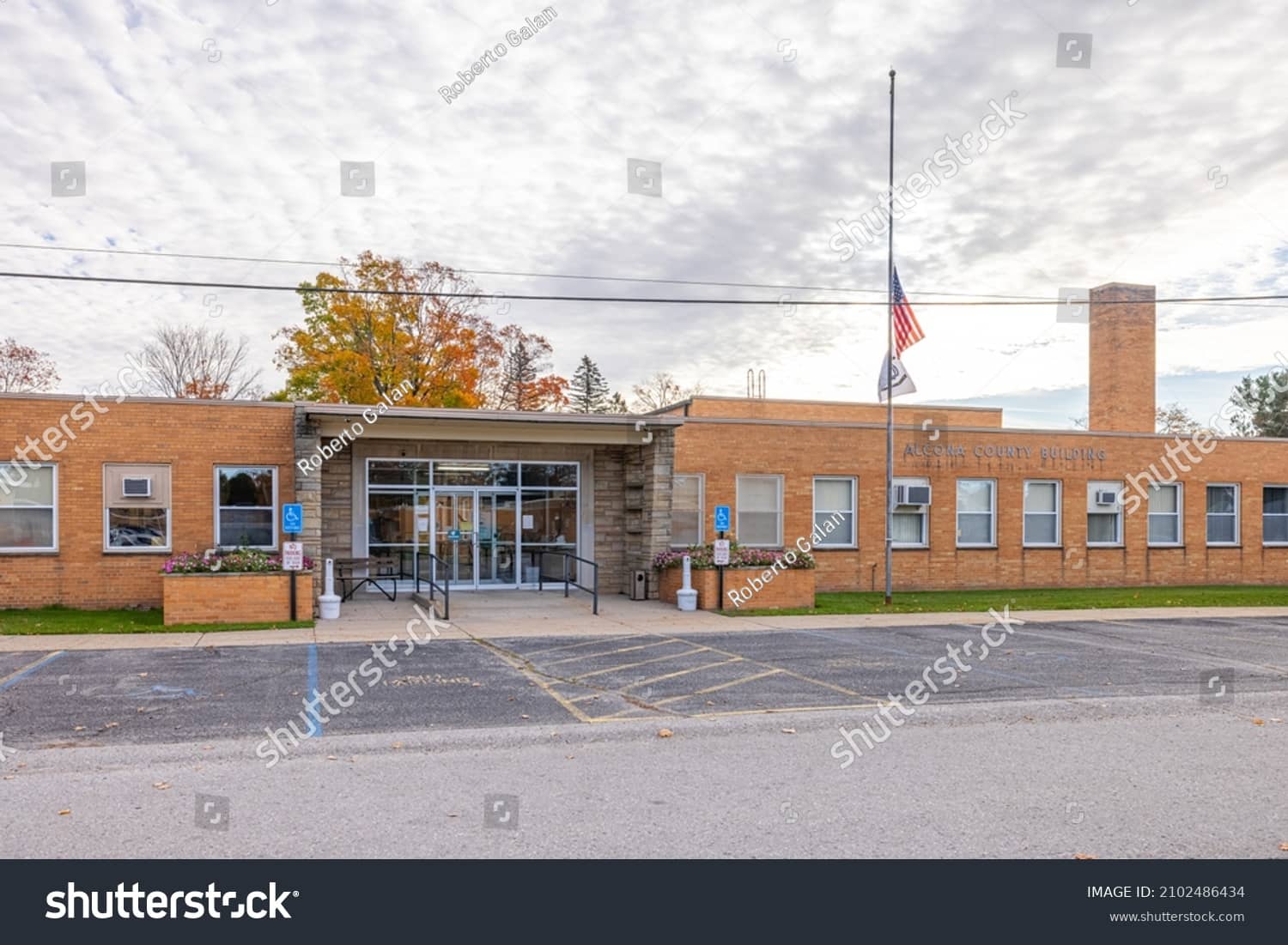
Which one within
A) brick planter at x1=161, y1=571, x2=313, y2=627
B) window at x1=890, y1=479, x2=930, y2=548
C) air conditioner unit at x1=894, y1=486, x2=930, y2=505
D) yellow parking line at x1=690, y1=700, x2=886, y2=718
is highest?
air conditioner unit at x1=894, y1=486, x2=930, y2=505

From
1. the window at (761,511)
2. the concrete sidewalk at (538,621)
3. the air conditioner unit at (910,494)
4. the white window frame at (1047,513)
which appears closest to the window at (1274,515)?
the white window frame at (1047,513)

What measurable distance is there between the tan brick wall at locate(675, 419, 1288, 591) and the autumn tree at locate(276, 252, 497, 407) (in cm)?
1586

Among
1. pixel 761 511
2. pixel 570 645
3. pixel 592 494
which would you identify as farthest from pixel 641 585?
pixel 570 645

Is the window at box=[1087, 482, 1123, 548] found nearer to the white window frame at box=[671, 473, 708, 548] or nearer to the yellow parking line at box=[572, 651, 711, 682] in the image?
the white window frame at box=[671, 473, 708, 548]

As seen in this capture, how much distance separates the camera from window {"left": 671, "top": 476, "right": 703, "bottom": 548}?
22359 mm

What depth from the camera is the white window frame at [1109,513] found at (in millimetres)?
26078

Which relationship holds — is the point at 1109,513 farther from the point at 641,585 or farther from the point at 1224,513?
the point at 641,585

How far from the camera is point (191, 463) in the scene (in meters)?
19.0

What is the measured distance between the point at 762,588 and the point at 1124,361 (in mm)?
23823

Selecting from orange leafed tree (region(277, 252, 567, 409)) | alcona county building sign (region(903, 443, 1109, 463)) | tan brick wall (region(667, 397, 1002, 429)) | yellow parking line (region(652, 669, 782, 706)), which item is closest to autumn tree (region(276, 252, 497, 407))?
orange leafed tree (region(277, 252, 567, 409))

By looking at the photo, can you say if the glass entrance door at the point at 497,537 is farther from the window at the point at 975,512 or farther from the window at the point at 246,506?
the window at the point at 975,512

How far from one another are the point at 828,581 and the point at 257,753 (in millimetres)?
17067

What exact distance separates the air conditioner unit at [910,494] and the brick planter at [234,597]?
13.2 metres
